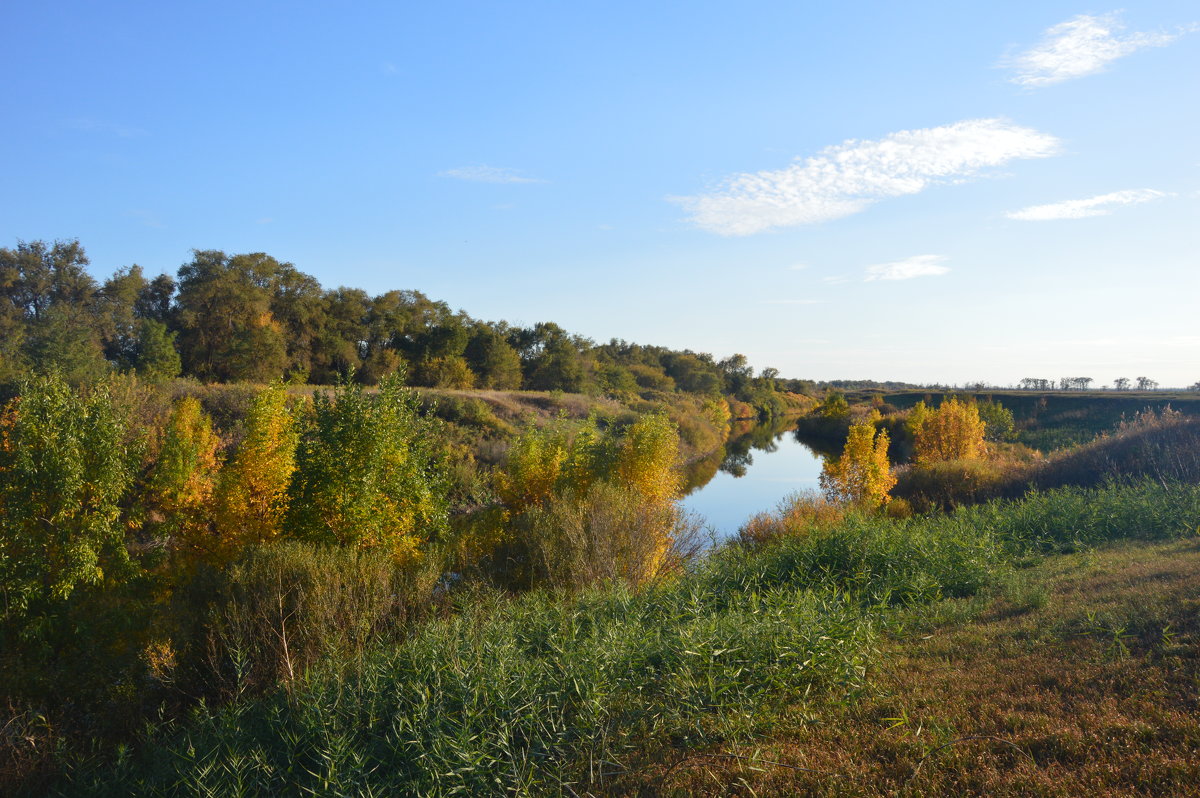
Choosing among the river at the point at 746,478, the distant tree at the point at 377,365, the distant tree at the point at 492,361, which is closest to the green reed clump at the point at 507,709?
the river at the point at 746,478

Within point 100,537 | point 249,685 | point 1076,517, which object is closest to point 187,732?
point 249,685

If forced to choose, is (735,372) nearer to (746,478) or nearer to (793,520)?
(746,478)

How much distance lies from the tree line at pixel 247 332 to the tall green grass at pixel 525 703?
18843 mm

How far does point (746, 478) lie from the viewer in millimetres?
45031

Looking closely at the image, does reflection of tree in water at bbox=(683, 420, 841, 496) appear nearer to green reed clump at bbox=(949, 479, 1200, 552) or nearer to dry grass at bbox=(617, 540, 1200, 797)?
green reed clump at bbox=(949, 479, 1200, 552)

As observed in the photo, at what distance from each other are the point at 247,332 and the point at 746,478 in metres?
36.4

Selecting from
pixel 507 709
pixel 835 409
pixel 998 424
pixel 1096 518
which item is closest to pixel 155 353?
pixel 507 709

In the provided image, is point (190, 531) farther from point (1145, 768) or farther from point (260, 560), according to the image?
point (1145, 768)

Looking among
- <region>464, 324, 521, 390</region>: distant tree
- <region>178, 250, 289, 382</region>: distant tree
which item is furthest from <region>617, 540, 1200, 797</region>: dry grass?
<region>464, 324, 521, 390</region>: distant tree

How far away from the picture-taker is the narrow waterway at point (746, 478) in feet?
107

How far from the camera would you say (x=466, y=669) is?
20.2 feet

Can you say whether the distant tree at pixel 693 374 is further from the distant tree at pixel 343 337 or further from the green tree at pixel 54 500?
the green tree at pixel 54 500

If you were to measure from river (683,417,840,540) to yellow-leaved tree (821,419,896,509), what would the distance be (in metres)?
3.59

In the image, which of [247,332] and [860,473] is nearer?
[860,473]
